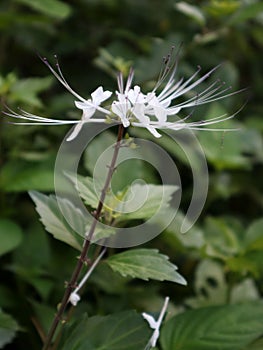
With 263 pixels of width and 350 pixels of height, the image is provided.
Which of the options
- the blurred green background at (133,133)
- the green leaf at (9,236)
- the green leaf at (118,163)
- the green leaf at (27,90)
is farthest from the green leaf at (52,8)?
the green leaf at (9,236)

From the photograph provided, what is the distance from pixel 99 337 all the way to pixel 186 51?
0.83 m

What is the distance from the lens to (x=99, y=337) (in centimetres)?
74

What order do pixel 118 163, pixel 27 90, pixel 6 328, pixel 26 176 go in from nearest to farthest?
pixel 6 328 → pixel 118 163 → pixel 26 176 → pixel 27 90

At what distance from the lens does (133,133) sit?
1253 mm

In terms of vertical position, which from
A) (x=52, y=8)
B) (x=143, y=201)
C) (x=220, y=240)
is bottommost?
(x=220, y=240)

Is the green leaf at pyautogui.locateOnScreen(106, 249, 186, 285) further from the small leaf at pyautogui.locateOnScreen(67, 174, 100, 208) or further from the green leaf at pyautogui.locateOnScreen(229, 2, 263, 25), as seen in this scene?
the green leaf at pyautogui.locateOnScreen(229, 2, 263, 25)

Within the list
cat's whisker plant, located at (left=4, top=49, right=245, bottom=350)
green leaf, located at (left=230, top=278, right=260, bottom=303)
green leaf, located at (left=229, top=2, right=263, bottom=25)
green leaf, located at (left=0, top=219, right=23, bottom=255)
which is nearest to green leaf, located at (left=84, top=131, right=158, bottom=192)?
cat's whisker plant, located at (left=4, top=49, right=245, bottom=350)

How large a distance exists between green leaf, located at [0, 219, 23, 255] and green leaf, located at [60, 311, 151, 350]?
0.82ft

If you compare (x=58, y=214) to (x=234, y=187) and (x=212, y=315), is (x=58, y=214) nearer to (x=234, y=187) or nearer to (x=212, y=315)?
(x=212, y=315)

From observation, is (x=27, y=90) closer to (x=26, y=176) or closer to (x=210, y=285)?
(x=26, y=176)

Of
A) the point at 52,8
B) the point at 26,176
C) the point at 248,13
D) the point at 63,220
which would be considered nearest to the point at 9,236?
the point at 26,176

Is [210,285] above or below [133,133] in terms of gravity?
below

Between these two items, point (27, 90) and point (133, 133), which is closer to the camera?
point (27, 90)

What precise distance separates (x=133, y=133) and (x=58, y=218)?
1.68 feet
